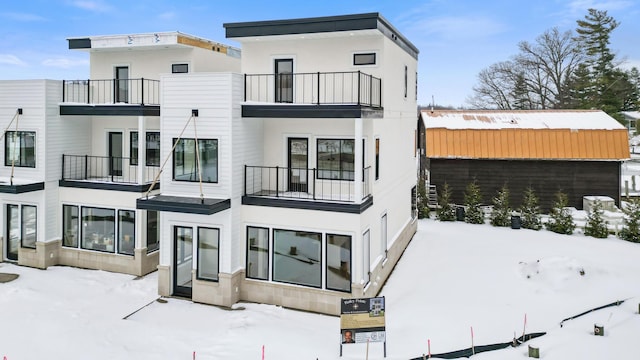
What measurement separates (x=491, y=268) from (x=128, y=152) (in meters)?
13.9

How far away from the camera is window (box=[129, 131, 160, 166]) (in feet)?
58.3

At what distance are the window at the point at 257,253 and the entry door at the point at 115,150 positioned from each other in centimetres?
736

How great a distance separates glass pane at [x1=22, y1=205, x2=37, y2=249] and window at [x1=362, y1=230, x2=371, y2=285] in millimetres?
11847

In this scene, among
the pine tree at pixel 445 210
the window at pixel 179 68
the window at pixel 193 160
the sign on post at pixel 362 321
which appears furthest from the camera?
the pine tree at pixel 445 210

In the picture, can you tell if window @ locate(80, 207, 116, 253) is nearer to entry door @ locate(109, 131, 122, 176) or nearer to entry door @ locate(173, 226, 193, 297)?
entry door @ locate(109, 131, 122, 176)

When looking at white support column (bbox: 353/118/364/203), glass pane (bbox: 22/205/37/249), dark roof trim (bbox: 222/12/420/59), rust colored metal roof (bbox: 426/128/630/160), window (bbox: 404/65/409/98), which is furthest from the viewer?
rust colored metal roof (bbox: 426/128/630/160)

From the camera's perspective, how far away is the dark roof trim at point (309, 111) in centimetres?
1281

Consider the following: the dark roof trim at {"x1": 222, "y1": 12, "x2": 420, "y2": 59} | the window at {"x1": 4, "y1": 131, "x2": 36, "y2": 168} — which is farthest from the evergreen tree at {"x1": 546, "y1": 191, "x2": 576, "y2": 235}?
the window at {"x1": 4, "y1": 131, "x2": 36, "y2": 168}

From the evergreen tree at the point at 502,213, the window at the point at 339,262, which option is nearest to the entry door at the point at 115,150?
A: the window at the point at 339,262

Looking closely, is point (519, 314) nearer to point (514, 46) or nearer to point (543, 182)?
point (543, 182)

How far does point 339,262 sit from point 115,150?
34.0 ft

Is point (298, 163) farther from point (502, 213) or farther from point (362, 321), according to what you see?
point (502, 213)

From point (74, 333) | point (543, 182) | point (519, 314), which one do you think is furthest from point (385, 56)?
point (543, 182)

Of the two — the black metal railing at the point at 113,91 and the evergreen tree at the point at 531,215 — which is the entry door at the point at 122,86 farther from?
the evergreen tree at the point at 531,215
